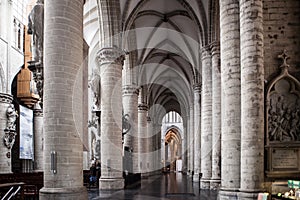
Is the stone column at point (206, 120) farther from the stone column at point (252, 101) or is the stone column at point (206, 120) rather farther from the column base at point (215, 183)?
the stone column at point (252, 101)

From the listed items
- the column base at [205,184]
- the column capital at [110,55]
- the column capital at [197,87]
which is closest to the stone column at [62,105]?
the column capital at [110,55]

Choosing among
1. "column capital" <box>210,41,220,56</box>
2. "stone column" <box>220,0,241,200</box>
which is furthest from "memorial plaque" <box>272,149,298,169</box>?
"column capital" <box>210,41,220,56</box>

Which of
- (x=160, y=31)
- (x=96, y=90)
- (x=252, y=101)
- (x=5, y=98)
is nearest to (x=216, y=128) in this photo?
(x=96, y=90)

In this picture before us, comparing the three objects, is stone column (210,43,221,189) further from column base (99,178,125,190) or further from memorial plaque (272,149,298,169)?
memorial plaque (272,149,298,169)

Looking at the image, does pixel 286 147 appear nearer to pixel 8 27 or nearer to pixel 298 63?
pixel 298 63

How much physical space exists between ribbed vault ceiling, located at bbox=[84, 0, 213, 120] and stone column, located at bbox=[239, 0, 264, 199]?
1109 centimetres

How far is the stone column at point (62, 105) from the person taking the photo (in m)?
12.3

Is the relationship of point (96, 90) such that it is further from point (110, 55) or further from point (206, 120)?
point (206, 120)

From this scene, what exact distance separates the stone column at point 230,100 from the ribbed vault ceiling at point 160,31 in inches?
370

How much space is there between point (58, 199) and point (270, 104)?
6.32 m

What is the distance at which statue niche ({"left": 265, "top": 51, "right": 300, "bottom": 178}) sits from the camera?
36.1 feet

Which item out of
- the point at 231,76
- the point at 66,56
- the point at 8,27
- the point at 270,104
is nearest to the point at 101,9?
the point at 8,27

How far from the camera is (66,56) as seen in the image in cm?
1281

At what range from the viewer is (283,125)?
37.0 ft
